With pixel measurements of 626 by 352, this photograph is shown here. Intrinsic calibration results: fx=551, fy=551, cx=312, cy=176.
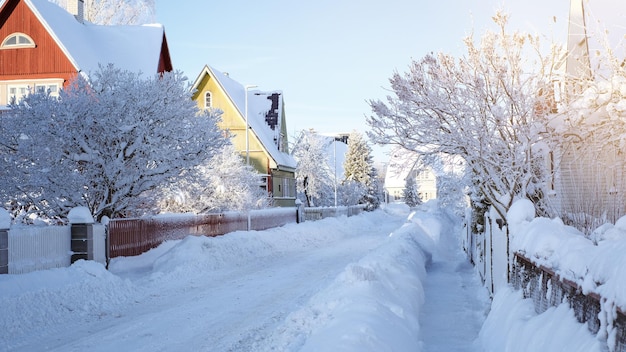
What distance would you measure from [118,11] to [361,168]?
33770 millimetres

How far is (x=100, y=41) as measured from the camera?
2955cm

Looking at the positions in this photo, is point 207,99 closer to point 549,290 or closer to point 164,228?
point 164,228

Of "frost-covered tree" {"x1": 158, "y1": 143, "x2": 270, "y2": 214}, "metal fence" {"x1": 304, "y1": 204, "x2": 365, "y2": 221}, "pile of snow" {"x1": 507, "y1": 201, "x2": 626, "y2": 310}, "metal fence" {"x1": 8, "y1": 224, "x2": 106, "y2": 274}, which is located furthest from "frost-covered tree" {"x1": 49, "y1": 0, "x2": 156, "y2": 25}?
"pile of snow" {"x1": 507, "y1": 201, "x2": 626, "y2": 310}

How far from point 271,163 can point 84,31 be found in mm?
16152

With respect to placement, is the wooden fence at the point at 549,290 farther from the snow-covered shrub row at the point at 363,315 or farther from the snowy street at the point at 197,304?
the snow-covered shrub row at the point at 363,315

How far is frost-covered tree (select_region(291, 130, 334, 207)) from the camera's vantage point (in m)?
57.7

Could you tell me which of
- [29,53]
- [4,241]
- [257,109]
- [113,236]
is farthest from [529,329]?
[257,109]

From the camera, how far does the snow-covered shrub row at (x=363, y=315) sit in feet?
19.6

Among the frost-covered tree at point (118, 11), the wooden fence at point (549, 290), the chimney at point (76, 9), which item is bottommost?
the wooden fence at point (549, 290)

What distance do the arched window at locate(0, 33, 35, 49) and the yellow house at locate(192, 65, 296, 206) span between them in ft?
40.6

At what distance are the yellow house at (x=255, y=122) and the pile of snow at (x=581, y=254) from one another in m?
31.8

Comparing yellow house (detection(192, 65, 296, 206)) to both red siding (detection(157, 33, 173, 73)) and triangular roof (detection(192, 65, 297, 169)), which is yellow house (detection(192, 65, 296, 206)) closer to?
triangular roof (detection(192, 65, 297, 169))

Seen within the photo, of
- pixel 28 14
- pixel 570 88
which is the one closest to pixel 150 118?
pixel 570 88

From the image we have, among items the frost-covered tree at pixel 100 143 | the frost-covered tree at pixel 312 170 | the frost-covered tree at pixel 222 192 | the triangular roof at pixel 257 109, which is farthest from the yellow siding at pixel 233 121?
the frost-covered tree at pixel 100 143
